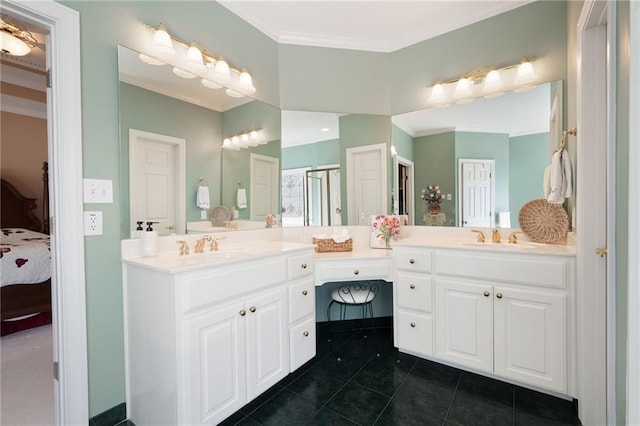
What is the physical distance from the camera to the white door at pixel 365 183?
2594 millimetres

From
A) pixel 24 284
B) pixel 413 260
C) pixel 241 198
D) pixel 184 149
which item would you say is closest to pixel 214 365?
pixel 241 198

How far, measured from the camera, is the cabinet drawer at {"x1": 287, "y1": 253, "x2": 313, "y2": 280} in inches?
Result: 73.0

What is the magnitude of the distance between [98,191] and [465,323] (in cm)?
228

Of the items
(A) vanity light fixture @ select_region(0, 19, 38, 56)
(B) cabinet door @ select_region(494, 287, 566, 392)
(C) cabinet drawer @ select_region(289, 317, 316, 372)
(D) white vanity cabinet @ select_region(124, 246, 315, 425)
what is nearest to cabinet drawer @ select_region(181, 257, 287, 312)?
(D) white vanity cabinet @ select_region(124, 246, 315, 425)

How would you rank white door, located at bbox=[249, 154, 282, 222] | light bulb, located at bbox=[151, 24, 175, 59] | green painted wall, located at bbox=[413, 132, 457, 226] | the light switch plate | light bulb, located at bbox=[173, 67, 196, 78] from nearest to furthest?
the light switch plate, light bulb, located at bbox=[151, 24, 175, 59], light bulb, located at bbox=[173, 67, 196, 78], white door, located at bbox=[249, 154, 282, 222], green painted wall, located at bbox=[413, 132, 457, 226]

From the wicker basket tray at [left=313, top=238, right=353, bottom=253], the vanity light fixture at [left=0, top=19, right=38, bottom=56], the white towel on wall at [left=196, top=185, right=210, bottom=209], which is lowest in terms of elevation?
the wicker basket tray at [left=313, top=238, right=353, bottom=253]

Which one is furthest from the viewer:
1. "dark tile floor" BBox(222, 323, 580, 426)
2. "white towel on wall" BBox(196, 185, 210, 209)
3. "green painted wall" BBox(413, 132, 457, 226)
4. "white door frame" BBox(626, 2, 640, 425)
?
"green painted wall" BBox(413, 132, 457, 226)

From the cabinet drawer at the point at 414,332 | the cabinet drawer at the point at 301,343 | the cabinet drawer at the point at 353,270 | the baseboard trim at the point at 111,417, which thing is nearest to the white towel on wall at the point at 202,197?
the cabinet drawer at the point at 353,270

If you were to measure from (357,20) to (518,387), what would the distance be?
2.85 metres

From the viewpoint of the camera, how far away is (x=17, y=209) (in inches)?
148

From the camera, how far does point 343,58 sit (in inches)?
102

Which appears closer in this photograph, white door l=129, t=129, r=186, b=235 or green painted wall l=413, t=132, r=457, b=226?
white door l=129, t=129, r=186, b=235

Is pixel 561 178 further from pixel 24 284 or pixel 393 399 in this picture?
pixel 24 284

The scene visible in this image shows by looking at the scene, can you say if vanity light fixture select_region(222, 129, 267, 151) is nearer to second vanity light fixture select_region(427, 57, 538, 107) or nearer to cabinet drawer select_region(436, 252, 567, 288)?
second vanity light fixture select_region(427, 57, 538, 107)
